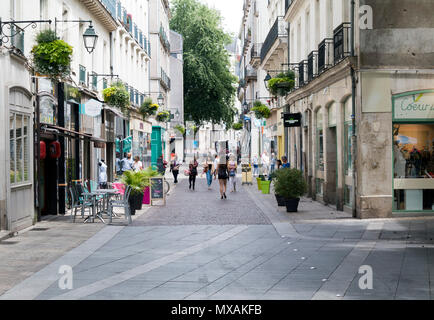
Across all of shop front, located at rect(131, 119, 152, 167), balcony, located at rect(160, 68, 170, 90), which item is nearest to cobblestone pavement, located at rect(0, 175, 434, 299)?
shop front, located at rect(131, 119, 152, 167)

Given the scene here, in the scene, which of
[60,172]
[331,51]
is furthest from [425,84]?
[60,172]

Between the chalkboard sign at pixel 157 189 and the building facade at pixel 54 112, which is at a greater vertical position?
the building facade at pixel 54 112

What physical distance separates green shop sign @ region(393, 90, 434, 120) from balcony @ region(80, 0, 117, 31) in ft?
41.7

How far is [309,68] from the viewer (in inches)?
969

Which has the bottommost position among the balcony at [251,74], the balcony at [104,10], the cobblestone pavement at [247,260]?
the cobblestone pavement at [247,260]

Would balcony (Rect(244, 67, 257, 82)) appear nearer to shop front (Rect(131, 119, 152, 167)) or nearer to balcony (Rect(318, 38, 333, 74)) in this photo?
shop front (Rect(131, 119, 152, 167))

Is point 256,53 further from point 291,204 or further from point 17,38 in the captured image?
point 17,38

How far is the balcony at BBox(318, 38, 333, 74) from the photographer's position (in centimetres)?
2073

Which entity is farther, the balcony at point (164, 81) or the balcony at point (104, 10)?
the balcony at point (164, 81)

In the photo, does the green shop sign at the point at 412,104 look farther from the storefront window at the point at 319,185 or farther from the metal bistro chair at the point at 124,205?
the metal bistro chair at the point at 124,205

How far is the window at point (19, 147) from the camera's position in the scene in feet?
48.3

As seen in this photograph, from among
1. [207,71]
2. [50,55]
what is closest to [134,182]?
[50,55]

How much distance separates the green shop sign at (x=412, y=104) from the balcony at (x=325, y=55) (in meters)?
4.05

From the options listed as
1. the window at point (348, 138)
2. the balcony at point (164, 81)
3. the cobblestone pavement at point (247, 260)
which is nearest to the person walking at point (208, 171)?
the window at point (348, 138)
